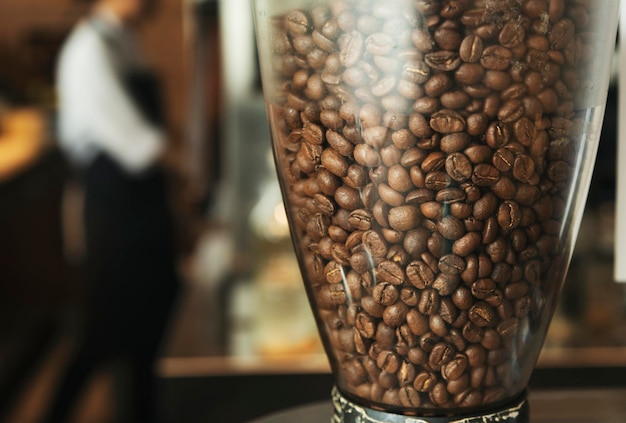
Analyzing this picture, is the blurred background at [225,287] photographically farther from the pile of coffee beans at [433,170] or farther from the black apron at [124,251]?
the pile of coffee beans at [433,170]

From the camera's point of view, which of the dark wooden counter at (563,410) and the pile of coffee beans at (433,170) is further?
the dark wooden counter at (563,410)

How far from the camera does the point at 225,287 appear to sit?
194 centimetres

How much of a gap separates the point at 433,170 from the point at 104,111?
8.49ft

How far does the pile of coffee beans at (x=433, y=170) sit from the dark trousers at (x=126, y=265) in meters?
2.54

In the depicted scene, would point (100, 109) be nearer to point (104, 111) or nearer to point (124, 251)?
point (104, 111)

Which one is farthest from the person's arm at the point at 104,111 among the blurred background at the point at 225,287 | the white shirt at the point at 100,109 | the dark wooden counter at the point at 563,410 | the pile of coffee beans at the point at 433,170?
the pile of coffee beans at the point at 433,170

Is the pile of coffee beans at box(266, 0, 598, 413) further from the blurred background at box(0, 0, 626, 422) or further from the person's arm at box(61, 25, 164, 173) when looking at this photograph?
the person's arm at box(61, 25, 164, 173)

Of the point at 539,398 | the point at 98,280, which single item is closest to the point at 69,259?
the point at 98,280

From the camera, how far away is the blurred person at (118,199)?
287 centimetres

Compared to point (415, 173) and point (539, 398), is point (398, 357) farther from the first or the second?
point (539, 398)

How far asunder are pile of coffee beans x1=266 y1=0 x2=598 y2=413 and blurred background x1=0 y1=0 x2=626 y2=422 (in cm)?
104

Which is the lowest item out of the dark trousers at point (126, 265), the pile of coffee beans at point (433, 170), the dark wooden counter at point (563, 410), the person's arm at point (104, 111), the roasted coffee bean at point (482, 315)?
the dark trousers at point (126, 265)

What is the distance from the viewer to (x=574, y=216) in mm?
479

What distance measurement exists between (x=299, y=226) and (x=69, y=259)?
389cm
